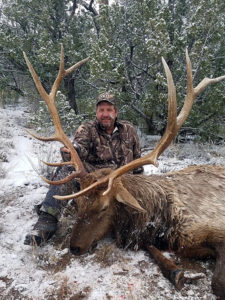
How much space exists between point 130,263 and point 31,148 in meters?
3.59

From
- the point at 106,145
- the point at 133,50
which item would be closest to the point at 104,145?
the point at 106,145

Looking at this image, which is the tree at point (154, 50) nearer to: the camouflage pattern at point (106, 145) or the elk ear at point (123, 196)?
the camouflage pattern at point (106, 145)

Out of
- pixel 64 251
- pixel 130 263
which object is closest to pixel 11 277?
pixel 64 251

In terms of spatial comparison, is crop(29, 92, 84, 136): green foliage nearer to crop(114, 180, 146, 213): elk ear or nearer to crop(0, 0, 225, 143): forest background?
crop(0, 0, 225, 143): forest background

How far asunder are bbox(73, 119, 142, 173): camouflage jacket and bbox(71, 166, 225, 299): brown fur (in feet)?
2.32

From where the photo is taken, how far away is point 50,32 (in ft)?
21.5

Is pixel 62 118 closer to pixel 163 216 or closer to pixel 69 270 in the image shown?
pixel 163 216

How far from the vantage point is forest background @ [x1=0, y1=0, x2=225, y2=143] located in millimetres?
4676

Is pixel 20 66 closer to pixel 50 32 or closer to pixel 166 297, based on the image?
pixel 50 32

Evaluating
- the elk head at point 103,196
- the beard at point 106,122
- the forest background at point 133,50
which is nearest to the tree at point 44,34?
the forest background at point 133,50

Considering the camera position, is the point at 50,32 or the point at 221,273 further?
the point at 50,32

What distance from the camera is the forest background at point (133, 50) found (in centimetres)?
468

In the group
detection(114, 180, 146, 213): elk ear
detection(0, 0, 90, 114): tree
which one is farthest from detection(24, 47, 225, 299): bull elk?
detection(0, 0, 90, 114): tree

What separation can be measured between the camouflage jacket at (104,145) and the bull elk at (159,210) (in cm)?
69
